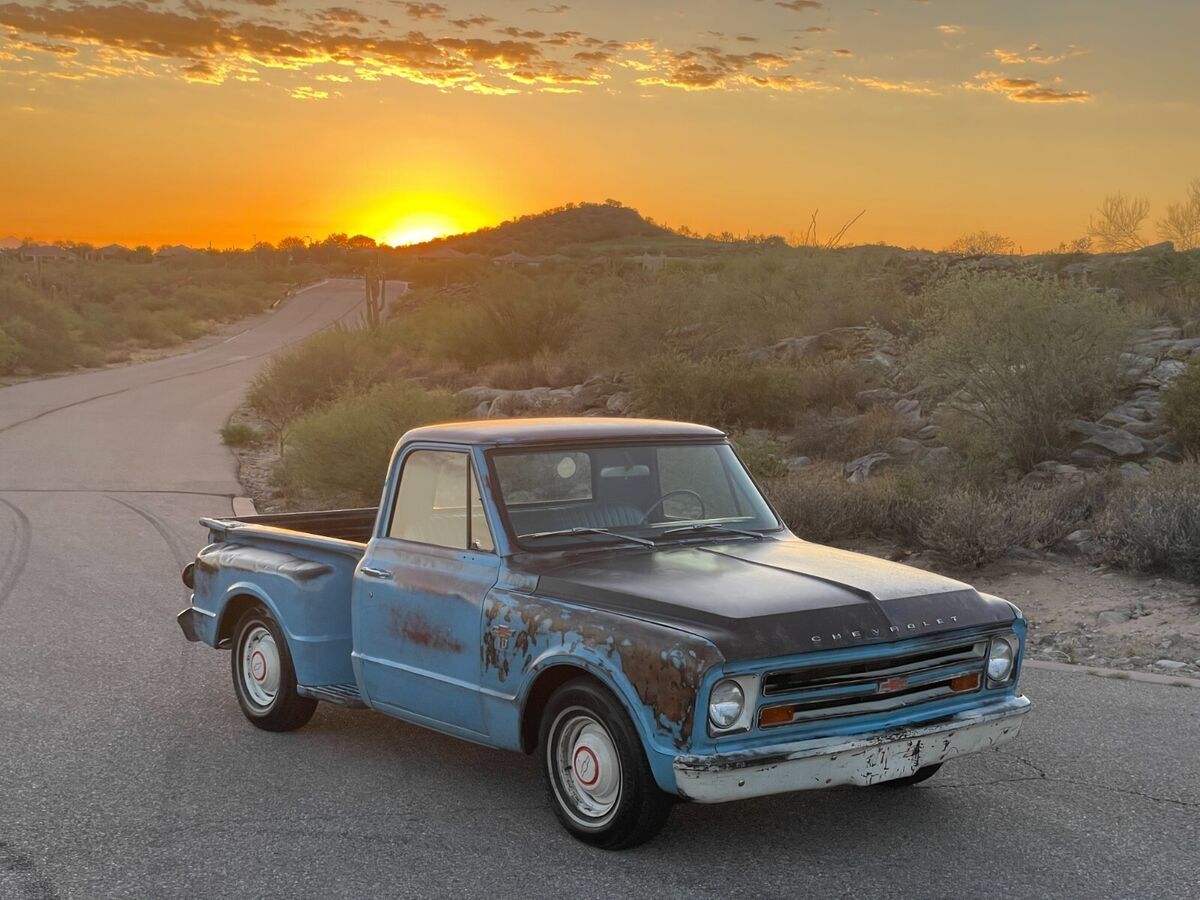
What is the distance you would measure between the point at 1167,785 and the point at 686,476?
2.56 metres

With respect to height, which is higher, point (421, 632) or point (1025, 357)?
point (1025, 357)

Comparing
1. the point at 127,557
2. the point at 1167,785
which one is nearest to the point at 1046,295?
the point at 127,557

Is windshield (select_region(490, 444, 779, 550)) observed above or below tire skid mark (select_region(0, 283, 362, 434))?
above

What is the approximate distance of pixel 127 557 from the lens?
43.4 ft

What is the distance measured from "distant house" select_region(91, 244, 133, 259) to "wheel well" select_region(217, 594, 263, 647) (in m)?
142

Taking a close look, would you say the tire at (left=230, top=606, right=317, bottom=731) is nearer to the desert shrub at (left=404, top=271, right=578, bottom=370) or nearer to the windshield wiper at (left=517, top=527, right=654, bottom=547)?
the windshield wiper at (left=517, top=527, right=654, bottom=547)

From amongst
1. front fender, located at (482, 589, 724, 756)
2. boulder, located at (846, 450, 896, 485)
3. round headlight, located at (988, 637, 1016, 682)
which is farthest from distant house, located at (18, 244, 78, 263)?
round headlight, located at (988, 637, 1016, 682)

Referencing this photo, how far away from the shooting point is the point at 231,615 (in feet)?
24.5

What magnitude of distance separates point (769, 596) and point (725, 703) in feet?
1.70

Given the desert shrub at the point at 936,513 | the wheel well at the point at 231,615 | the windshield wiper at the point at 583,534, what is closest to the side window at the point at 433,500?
the windshield wiper at the point at 583,534

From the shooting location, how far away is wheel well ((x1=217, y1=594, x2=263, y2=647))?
735cm

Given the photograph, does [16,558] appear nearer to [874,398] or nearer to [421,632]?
[421,632]

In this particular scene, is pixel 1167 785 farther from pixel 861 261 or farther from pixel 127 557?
pixel 861 261

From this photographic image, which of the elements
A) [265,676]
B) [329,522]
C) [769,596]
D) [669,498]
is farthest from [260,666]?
[769,596]
